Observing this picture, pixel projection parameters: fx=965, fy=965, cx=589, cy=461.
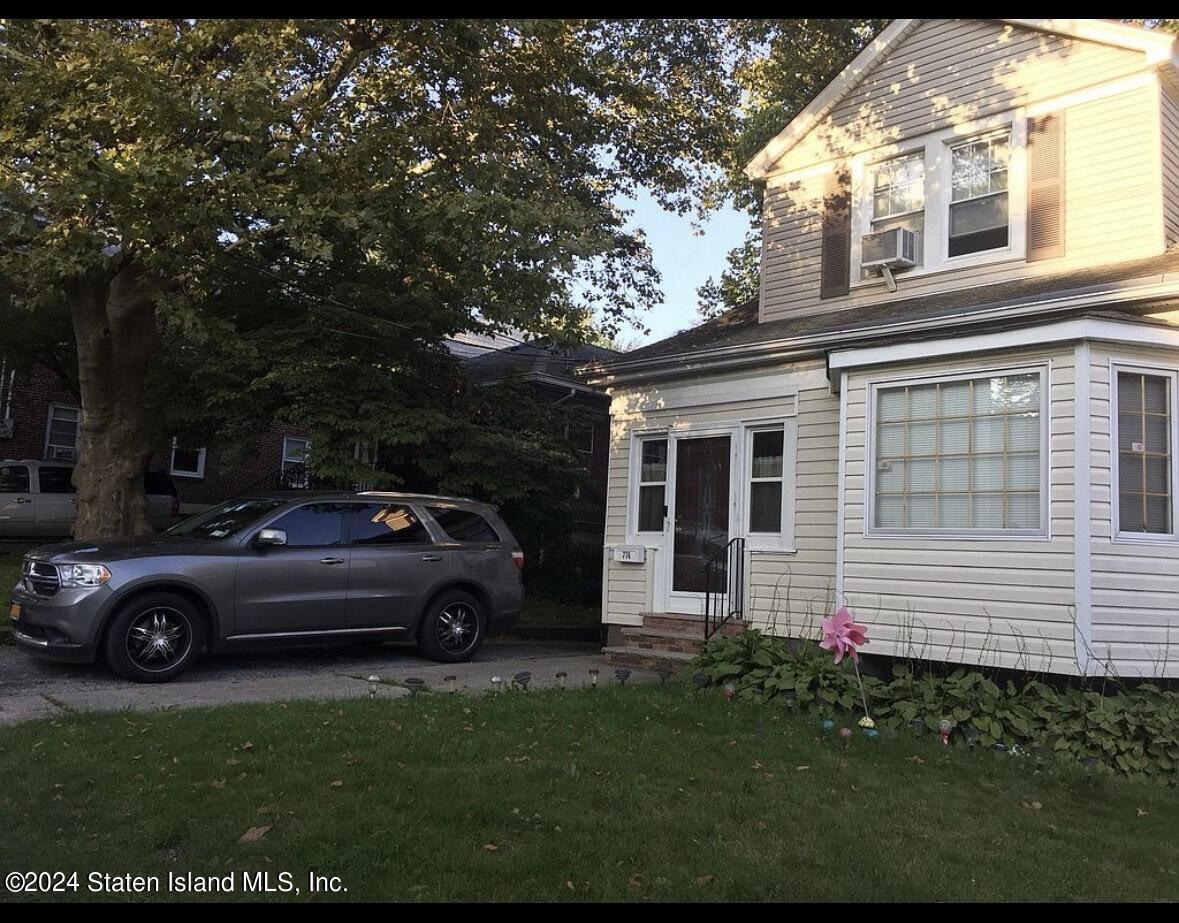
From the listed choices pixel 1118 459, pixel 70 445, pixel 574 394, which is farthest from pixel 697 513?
pixel 70 445

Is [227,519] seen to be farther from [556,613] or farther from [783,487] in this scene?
[556,613]


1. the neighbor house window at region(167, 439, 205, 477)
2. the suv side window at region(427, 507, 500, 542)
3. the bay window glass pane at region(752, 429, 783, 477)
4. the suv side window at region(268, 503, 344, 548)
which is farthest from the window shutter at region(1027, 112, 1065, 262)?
the neighbor house window at region(167, 439, 205, 477)

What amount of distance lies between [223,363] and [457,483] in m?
3.07

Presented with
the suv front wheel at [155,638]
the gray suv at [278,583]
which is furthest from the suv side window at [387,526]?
the suv front wheel at [155,638]

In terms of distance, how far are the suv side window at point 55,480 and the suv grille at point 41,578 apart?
9.80 meters

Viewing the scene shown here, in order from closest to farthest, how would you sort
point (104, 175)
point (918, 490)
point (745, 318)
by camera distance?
point (104, 175) < point (918, 490) < point (745, 318)

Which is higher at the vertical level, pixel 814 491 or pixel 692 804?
pixel 814 491

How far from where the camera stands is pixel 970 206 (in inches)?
389

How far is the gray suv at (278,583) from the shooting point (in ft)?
25.8

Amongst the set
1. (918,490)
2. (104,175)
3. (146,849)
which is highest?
(104,175)

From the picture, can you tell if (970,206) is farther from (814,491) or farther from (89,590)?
(89,590)

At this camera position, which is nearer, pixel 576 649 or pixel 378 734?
pixel 378 734

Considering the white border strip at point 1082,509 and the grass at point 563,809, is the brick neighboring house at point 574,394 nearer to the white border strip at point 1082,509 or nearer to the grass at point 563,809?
the white border strip at point 1082,509

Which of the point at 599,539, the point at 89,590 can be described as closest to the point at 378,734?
the point at 89,590
